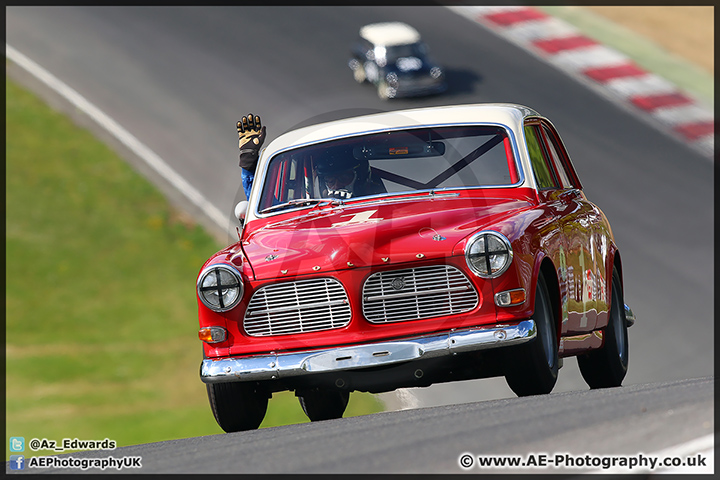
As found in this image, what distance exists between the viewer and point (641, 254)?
52.0 feet

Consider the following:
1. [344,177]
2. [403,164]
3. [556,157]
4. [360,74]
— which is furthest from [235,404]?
[360,74]

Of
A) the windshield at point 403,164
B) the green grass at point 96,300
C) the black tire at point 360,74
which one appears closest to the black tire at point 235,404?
the windshield at point 403,164

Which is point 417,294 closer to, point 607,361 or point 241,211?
point 241,211

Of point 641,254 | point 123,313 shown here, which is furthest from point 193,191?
point 641,254

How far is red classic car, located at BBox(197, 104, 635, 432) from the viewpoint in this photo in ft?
18.6

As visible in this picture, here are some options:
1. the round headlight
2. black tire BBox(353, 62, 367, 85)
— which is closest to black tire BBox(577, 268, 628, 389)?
the round headlight

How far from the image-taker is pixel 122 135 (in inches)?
752

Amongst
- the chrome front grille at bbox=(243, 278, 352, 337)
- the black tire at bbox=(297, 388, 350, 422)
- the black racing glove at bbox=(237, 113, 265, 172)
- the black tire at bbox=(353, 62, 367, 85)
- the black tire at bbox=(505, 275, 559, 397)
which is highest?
the black tire at bbox=(353, 62, 367, 85)

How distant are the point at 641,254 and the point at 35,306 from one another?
8.88 meters

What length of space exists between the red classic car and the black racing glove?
0.84 metres

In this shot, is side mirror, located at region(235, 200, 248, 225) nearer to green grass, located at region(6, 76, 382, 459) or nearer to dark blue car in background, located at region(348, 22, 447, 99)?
green grass, located at region(6, 76, 382, 459)

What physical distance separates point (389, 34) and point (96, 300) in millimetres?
9942

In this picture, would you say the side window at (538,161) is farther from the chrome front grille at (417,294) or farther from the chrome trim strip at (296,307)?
the chrome trim strip at (296,307)

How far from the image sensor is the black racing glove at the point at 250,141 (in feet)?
25.4
